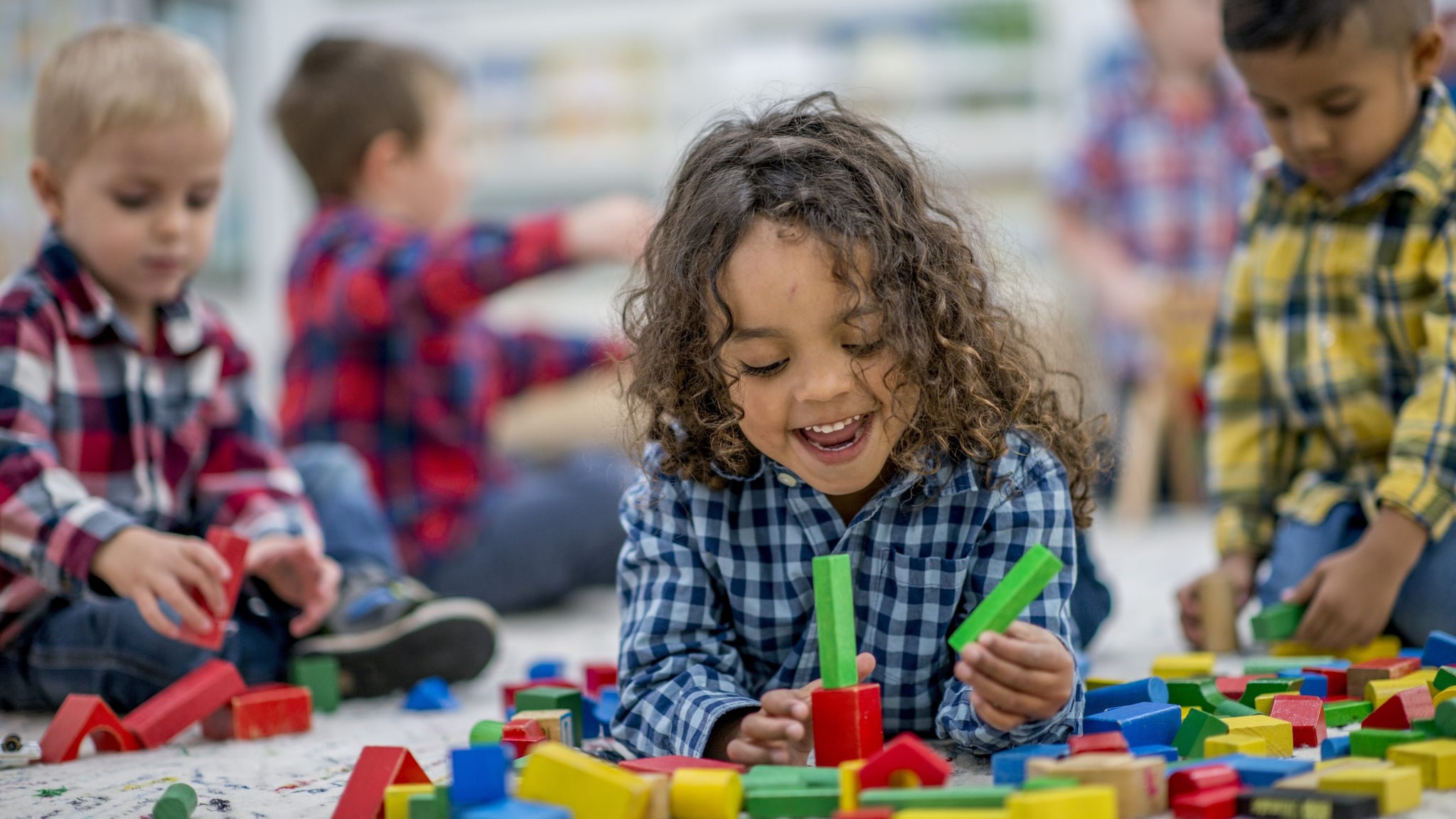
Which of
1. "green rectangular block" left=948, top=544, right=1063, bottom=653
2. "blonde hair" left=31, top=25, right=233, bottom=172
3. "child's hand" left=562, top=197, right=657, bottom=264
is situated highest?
"blonde hair" left=31, top=25, right=233, bottom=172

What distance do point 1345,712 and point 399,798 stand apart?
62 centimetres

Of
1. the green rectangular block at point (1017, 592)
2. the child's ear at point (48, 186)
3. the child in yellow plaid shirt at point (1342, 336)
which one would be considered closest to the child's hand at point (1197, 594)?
the child in yellow plaid shirt at point (1342, 336)

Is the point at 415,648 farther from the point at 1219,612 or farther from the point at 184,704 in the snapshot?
the point at 1219,612

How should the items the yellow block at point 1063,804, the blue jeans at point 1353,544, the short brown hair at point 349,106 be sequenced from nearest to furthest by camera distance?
the yellow block at point 1063,804 → the blue jeans at point 1353,544 → the short brown hair at point 349,106

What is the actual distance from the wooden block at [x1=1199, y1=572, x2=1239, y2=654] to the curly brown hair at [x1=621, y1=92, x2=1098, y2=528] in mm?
386

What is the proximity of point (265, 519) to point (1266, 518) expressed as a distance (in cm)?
98

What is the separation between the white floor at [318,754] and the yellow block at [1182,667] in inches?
3.1

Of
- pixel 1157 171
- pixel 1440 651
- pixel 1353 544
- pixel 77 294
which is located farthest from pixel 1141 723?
pixel 1157 171

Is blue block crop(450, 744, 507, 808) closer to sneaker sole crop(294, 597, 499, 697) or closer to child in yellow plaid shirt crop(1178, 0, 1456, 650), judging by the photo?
sneaker sole crop(294, 597, 499, 697)

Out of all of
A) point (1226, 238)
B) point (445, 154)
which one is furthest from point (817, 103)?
point (1226, 238)

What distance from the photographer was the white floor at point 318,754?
852 millimetres

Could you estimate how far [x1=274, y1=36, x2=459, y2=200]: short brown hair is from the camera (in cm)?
190

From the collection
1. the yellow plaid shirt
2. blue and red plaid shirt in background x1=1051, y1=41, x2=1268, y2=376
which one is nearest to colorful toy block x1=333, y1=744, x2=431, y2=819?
the yellow plaid shirt

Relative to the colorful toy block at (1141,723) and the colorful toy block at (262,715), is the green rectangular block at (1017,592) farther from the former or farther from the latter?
the colorful toy block at (262,715)
